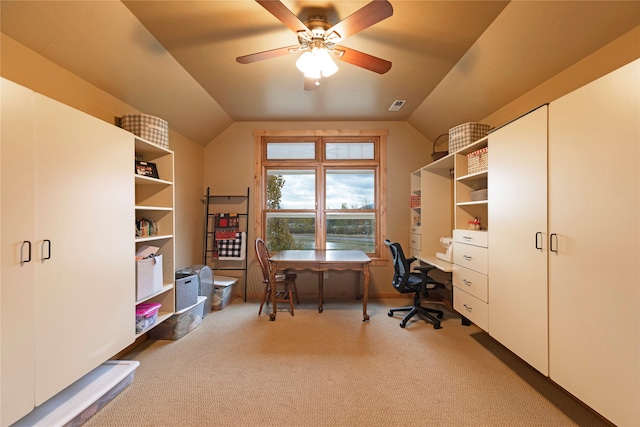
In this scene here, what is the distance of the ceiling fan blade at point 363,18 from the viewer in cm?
135

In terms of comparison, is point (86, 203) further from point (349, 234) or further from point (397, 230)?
point (397, 230)

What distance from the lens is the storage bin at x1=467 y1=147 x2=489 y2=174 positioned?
2411 mm

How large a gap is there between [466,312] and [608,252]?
1.52m

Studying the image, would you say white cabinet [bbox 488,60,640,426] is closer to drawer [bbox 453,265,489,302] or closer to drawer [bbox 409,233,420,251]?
drawer [bbox 453,265,489,302]

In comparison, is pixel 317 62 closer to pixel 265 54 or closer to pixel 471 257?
pixel 265 54

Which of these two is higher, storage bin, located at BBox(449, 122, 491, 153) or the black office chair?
storage bin, located at BBox(449, 122, 491, 153)

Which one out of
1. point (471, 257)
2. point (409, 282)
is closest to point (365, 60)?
point (471, 257)

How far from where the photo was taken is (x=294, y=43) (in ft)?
7.20

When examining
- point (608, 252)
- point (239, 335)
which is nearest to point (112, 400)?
point (239, 335)

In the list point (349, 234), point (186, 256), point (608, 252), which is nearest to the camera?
point (608, 252)

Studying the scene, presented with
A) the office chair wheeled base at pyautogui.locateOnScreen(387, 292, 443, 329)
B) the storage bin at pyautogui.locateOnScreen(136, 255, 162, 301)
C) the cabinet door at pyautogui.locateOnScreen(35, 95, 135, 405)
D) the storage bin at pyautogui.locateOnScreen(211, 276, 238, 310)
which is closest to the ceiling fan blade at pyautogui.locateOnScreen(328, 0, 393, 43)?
the cabinet door at pyautogui.locateOnScreen(35, 95, 135, 405)

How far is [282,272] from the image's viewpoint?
153 inches

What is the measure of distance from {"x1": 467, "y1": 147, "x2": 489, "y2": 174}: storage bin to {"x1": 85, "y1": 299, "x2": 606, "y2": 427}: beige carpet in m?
1.69

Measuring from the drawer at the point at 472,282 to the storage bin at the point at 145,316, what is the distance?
2.93 m
